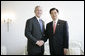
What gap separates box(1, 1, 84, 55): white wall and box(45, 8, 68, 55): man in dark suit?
2.46m

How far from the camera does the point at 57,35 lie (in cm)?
192

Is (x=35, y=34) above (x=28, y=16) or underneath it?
underneath

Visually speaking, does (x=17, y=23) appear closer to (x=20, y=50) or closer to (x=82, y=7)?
(x=20, y=50)

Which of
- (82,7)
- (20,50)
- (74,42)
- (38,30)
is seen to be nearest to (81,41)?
(74,42)

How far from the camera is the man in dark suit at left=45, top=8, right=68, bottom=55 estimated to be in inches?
75.6

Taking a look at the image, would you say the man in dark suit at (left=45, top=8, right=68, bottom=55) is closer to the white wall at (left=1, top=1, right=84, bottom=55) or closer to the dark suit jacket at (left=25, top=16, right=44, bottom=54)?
the dark suit jacket at (left=25, top=16, right=44, bottom=54)

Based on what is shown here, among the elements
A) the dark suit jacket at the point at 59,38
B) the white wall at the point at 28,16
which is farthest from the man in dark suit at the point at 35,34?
the white wall at the point at 28,16

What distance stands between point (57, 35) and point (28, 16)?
2.64 m

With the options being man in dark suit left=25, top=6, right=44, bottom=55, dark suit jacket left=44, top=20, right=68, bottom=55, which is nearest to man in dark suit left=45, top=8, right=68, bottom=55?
dark suit jacket left=44, top=20, right=68, bottom=55

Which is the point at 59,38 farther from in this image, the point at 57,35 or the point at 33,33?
the point at 33,33

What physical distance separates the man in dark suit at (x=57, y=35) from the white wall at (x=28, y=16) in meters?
2.46

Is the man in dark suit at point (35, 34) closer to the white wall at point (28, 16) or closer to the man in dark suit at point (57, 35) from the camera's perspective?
the man in dark suit at point (57, 35)

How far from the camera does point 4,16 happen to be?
443 cm

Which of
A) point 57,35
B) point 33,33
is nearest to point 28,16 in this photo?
point 33,33
